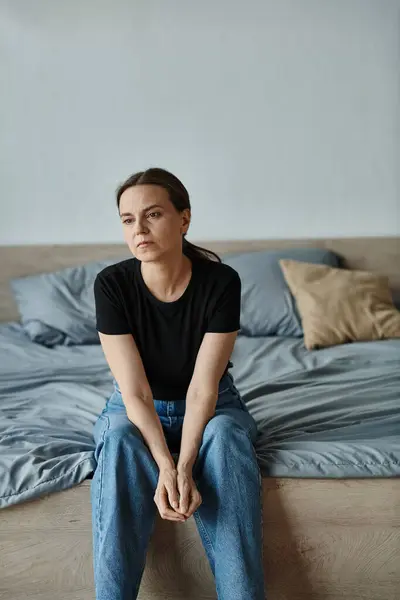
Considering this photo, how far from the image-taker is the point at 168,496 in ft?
4.47

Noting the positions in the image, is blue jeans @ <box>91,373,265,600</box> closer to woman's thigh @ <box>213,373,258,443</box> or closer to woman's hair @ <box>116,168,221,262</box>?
woman's thigh @ <box>213,373,258,443</box>

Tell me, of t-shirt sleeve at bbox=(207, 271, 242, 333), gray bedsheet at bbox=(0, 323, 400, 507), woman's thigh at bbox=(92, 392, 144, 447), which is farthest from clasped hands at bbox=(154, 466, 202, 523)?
t-shirt sleeve at bbox=(207, 271, 242, 333)

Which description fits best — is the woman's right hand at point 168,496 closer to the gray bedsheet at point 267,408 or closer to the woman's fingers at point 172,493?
the woman's fingers at point 172,493

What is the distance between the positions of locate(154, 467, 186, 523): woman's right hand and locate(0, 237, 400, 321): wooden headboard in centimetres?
175

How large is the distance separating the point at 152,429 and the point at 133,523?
0.19 metres

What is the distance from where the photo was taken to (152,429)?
1.46m

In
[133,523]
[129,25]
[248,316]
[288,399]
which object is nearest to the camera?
[133,523]

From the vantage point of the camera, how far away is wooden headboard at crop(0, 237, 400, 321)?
303cm

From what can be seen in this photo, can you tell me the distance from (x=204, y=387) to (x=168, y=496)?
0.25m

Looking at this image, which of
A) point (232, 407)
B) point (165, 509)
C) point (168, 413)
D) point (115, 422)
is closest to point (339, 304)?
point (232, 407)

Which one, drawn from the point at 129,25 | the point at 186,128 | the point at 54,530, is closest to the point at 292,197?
the point at 186,128

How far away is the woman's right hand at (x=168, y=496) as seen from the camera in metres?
1.35

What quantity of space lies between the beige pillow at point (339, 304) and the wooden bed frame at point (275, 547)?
1102 mm

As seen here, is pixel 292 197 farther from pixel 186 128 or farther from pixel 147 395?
pixel 147 395
